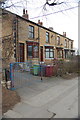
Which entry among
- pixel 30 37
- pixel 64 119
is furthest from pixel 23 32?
pixel 64 119

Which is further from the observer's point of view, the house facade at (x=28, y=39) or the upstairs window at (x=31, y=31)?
the upstairs window at (x=31, y=31)

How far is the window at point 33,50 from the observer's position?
46.4 feet

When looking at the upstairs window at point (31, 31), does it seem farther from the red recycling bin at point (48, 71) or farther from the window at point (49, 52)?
the red recycling bin at point (48, 71)

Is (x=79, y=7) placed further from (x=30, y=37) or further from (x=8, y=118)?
(x=30, y=37)

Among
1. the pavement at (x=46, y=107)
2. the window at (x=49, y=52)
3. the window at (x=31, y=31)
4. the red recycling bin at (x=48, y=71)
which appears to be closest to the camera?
the pavement at (x=46, y=107)

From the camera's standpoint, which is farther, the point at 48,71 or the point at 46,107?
the point at 48,71

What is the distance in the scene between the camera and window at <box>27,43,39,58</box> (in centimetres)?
1415

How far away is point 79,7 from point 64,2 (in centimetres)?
136

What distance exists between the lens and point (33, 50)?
14633mm

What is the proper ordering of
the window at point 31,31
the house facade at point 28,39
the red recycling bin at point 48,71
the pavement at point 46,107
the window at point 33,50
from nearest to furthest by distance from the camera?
the pavement at point 46,107
the red recycling bin at point 48,71
the house facade at point 28,39
the window at point 33,50
the window at point 31,31

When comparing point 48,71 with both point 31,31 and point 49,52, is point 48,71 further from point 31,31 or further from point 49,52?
point 49,52

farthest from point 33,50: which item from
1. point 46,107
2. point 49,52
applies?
point 46,107

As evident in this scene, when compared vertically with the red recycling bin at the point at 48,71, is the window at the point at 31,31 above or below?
above

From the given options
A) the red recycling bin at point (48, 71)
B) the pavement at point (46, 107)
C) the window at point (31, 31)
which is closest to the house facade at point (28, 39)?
the window at point (31, 31)
